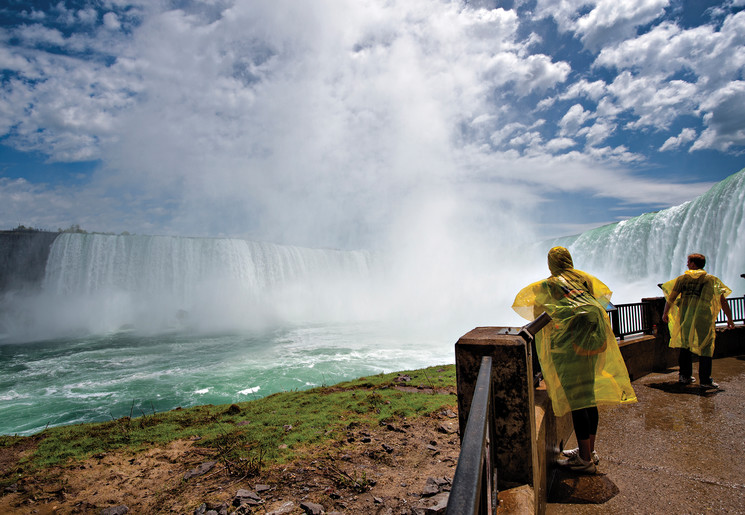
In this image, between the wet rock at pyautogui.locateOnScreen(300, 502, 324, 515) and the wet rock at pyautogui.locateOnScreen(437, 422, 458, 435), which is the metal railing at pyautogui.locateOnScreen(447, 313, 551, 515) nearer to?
the wet rock at pyautogui.locateOnScreen(300, 502, 324, 515)

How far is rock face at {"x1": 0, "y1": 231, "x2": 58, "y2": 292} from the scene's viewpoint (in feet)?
103

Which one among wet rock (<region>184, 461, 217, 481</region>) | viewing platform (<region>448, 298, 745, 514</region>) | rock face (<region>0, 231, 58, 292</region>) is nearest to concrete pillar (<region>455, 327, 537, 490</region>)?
viewing platform (<region>448, 298, 745, 514</region>)

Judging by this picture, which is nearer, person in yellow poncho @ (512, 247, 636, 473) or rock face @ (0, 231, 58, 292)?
person in yellow poncho @ (512, 247, 636, 473)

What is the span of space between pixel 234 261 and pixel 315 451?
3315cm

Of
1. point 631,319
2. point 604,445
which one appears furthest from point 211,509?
point 631,319

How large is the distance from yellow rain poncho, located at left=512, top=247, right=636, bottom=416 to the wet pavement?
705mm

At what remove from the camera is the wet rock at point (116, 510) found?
11.7ft

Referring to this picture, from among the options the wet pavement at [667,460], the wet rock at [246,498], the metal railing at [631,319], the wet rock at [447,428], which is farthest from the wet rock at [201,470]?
the metal railing at [631,319]

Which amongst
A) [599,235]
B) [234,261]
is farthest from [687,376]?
[234,261]

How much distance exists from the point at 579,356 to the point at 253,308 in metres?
35.6

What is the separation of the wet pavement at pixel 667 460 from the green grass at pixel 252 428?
2783 mm

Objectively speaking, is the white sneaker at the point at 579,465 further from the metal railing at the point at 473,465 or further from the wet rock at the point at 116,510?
the wet rock at the point at 116,510

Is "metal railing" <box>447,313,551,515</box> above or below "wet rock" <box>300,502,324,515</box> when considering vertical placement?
above

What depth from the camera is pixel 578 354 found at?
2.96 meters
